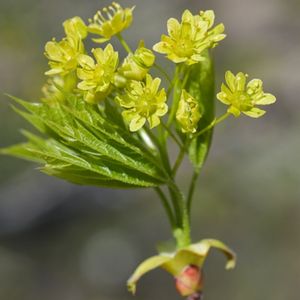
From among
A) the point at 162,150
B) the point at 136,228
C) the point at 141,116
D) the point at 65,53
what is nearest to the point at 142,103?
the point at 141,116

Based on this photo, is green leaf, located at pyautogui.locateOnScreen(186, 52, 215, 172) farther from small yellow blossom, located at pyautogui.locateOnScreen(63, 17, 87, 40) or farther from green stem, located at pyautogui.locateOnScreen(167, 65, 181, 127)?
small yellow blossom, located at pyautogui.locateOnScreen(63, 17, 87, 40)

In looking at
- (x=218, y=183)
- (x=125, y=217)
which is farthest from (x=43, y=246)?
(x=218, y=183)

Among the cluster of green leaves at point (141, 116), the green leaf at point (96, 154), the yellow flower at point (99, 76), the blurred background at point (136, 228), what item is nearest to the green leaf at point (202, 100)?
the cluster of green leaves at point (141, 116)

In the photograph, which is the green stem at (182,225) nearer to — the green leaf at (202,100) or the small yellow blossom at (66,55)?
the green leaf at (202,100)

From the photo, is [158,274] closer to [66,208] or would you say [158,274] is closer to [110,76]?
[66,208]

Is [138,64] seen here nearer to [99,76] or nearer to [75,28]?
[99,76]
